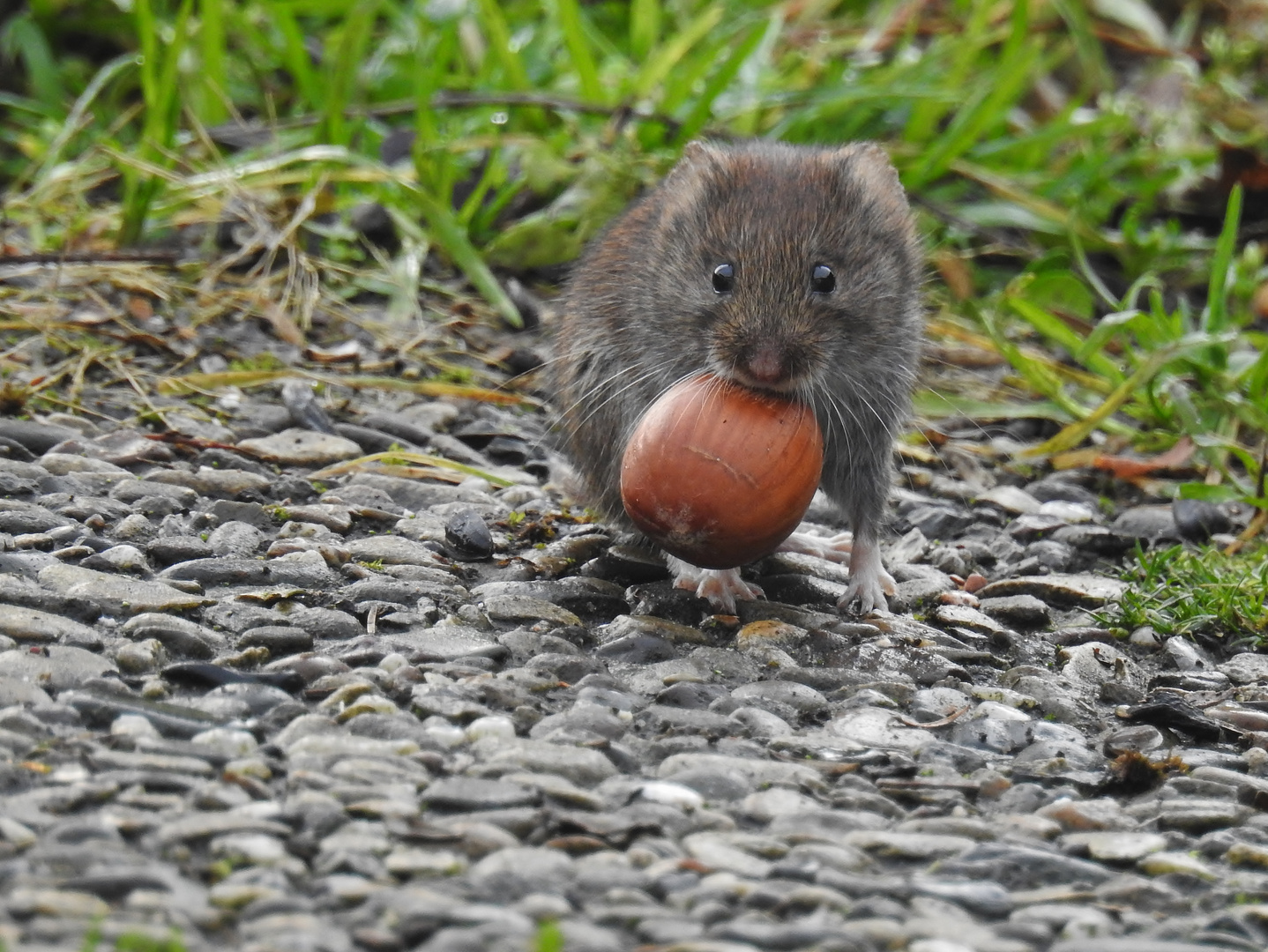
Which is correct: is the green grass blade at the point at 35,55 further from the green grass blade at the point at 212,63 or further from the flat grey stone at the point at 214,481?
the flat grey stone at the point at 214,481

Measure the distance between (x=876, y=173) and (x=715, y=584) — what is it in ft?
4.90

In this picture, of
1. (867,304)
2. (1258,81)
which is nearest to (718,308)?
(867,304)

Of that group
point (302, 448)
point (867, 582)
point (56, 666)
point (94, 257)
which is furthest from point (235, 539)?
point (94, 257)

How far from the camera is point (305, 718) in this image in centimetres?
324

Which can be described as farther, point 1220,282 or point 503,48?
point 503,48

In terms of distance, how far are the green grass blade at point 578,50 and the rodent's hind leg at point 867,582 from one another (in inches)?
152

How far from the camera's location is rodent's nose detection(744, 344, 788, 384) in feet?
13.7

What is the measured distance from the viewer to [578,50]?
7840 mm

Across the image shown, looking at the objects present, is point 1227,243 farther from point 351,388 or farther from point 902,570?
point 351,388

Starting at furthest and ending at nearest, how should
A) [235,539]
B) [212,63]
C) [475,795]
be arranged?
[212,63]
[235,539]
[475,795]

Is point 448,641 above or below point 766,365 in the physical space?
below

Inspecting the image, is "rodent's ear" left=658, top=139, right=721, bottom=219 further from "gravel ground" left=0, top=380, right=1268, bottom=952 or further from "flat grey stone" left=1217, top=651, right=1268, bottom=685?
"flat grey stone" left=1217, top=651, right=1268, bottom=685

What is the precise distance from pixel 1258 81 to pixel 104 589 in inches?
365

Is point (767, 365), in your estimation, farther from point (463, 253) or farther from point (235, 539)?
point (463, 253)
